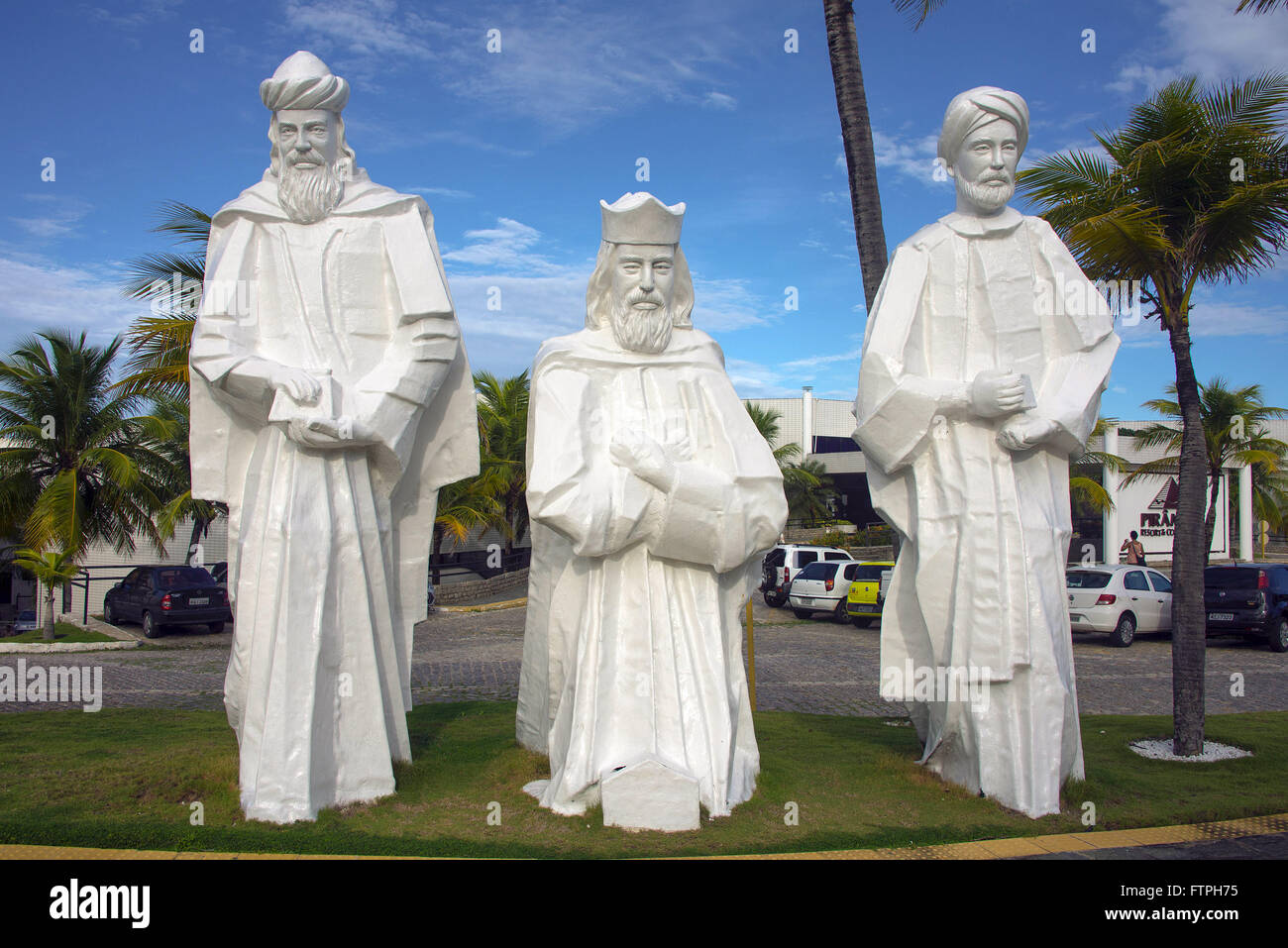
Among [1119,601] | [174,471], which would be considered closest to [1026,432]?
[1119,601]

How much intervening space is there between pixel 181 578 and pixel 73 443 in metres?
3.28

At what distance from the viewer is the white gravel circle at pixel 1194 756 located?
681cm

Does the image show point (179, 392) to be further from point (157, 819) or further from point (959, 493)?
point (959, 493)

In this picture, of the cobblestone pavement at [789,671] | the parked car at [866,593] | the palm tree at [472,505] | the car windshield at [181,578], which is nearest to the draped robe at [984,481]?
the cobblestone pavement at [789,671]

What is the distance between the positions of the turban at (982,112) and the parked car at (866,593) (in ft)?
44.6

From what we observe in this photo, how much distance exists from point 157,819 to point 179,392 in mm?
12608

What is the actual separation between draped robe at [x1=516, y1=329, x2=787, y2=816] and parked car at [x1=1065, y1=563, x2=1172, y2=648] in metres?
13.4

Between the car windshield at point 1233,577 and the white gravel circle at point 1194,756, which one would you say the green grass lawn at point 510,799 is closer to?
the white gravel circle at point 1194,756

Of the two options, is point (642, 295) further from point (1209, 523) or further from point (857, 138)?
point (1209, 523)

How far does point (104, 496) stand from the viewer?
18.0 m

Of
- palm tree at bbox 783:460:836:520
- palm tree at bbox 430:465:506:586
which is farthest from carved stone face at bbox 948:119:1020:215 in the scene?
palm tree at bbox 783:460:836:520

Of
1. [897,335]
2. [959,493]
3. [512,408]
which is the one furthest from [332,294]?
[512,408]

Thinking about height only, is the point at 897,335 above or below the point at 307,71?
below

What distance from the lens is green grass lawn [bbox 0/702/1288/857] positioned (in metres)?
4.50
